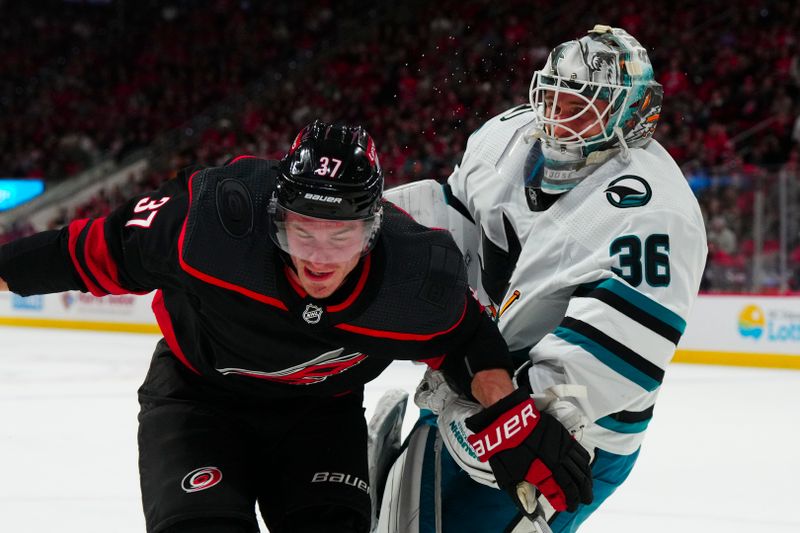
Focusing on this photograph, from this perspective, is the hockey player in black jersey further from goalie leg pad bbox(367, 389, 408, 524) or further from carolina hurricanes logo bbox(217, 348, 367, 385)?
goalie leg pad bbox(367, 389, 408, 524)

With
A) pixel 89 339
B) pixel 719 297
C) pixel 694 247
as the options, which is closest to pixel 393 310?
pixel 694 247

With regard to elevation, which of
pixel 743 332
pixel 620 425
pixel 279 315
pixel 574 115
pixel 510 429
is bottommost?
pixel 743 332

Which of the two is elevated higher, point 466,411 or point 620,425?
point 466,411

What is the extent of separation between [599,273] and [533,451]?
445 millimetres

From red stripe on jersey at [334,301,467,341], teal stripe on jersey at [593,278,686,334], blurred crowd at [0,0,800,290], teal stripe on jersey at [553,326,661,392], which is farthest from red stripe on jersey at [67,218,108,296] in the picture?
blurred crowd at [0,0,800,290]

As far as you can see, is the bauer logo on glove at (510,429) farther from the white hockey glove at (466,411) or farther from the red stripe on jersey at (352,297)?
the red stripe on jersey at (352,297)

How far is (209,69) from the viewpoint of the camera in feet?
53.8

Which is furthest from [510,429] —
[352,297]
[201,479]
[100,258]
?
[100,258]

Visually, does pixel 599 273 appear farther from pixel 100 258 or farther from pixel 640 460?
pixel 640 460

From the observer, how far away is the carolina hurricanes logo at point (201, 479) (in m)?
2.04

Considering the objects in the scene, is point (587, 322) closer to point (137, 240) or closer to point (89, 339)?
point (137, 240)

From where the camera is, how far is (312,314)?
203 centimetres

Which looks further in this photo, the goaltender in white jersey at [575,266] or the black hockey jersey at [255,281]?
the goaltender in white jersey at [575,266]

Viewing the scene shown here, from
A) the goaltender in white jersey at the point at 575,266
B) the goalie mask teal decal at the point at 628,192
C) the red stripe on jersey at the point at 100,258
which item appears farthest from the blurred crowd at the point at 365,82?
the red stripe on jersey at the point at 100,258
